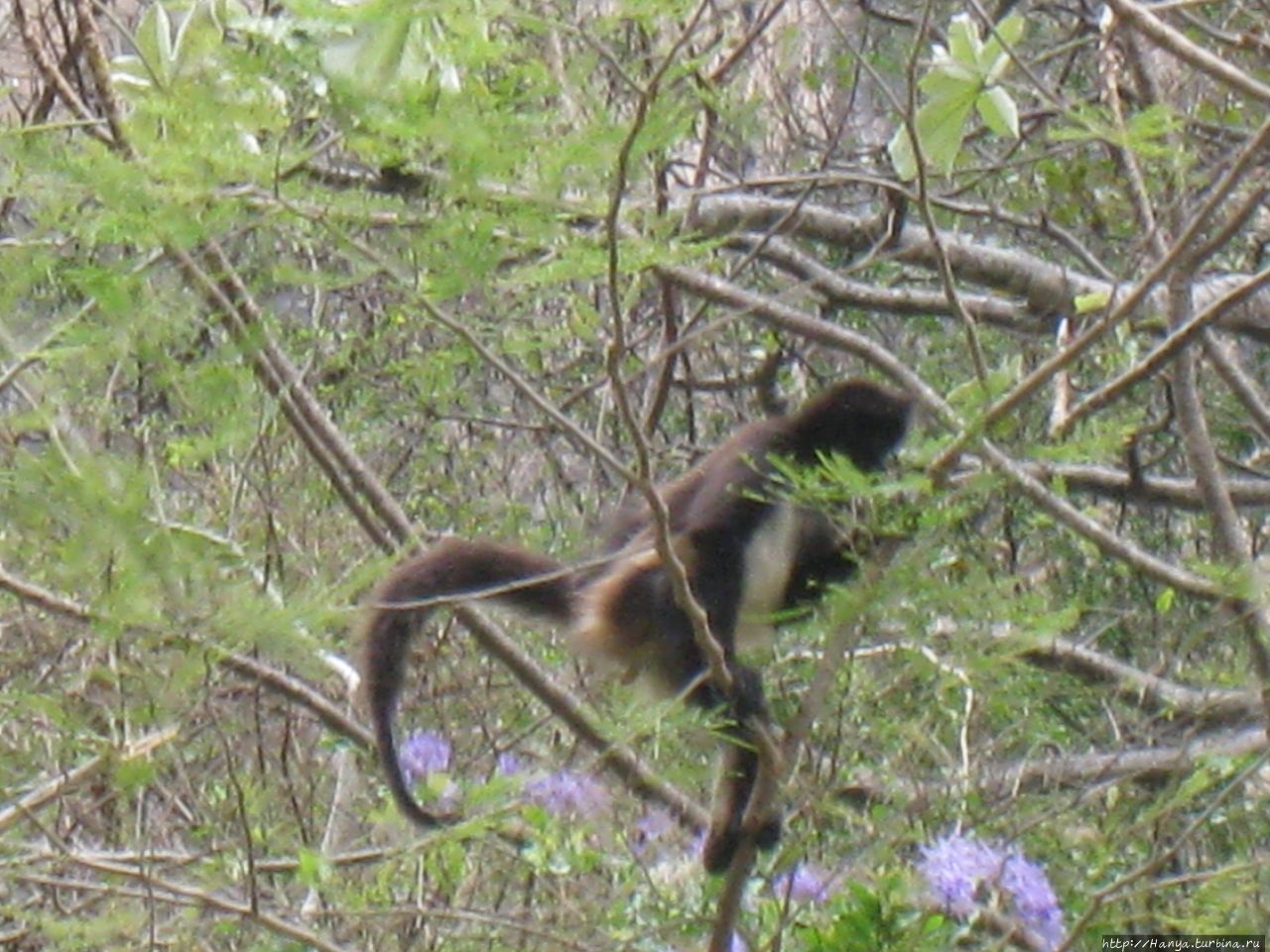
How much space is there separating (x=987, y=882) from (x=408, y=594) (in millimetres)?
1140

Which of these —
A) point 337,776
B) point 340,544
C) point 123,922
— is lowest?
point 337,776

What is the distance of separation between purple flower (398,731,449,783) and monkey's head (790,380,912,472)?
3.15ft

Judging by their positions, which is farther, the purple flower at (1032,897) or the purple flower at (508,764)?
the purple flower at (508,764)

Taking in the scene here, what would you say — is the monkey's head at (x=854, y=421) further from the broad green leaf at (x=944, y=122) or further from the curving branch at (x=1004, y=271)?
the broad green leaf at (x=944, y=122)

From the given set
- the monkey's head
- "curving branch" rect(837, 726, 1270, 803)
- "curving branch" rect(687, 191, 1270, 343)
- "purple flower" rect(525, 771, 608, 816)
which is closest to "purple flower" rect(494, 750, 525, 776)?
"purple flower" rect(525, 771, 608, 816)

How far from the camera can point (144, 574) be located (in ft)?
8.23

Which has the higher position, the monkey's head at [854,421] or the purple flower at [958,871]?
the monkey's head at [854,421]

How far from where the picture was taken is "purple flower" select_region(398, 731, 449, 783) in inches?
155

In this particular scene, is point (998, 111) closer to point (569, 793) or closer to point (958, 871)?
point (958, 871)

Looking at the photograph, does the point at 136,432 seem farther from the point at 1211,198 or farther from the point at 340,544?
the point at 1211,198

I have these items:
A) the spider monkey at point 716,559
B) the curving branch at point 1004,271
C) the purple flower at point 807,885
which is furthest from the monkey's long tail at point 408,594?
the curving branch at point 1004,271

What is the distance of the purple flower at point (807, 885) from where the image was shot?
3049 millimetres

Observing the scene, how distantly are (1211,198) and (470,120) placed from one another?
0.95 m

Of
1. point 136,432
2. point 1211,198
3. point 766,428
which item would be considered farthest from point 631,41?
point 1211,198
